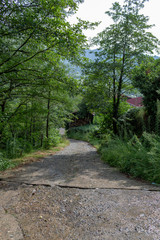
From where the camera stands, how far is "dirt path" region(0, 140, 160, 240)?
2.18 metres

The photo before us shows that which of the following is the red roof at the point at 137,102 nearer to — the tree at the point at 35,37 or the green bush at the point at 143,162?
the green bush at the point at 143,162

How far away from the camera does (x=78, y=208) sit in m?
2.89

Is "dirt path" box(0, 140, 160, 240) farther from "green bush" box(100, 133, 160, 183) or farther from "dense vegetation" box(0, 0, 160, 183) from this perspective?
"dense vegetation" box(0, 0, 160, 183)

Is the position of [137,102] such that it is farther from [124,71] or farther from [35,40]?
[35,40]

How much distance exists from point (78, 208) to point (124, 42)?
26.6 feet

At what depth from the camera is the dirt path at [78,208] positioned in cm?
218

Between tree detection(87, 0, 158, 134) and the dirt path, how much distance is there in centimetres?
479

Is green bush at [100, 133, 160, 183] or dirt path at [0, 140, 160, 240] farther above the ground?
green bush at [100, 133, 160, 183]

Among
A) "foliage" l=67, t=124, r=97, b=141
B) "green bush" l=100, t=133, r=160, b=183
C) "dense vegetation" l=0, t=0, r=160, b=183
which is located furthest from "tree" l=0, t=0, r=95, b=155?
"foliage" l=67, t=124, r=97, b=141

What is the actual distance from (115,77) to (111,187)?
666 centimetres

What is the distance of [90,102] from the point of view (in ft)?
32.9

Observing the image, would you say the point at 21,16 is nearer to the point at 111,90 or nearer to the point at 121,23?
the point at 121,23

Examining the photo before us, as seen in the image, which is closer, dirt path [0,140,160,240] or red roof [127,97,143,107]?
dirt path [0,140,160,240]

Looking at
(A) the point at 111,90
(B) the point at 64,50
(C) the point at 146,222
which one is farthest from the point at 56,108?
(C) the point at 146,222
